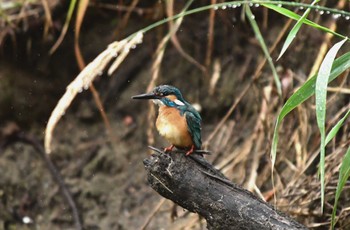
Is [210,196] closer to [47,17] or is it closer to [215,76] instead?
[215,76]

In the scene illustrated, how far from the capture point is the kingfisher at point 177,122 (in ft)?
8.03

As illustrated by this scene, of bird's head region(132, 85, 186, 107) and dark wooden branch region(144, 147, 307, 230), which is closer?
dark wooden branch region(144, 147, 307, 230)

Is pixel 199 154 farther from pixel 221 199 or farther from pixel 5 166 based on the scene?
pixel 5 166

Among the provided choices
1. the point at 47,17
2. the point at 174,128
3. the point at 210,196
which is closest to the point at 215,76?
the point at 47,17

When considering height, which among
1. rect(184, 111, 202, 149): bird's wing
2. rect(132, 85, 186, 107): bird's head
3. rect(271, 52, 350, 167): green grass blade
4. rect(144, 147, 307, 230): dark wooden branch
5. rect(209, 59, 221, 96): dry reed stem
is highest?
rect(271, 52, 350, 167): green grass blade

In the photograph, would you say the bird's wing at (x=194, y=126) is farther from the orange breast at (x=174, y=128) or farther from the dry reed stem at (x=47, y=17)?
the dry reed stem at (x=47, y=17)

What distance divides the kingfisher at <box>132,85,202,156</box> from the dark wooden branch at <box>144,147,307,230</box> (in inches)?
3.6

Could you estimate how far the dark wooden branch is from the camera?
2311mm

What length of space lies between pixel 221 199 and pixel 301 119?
153 centimetres

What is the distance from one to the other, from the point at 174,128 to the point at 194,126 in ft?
0.25

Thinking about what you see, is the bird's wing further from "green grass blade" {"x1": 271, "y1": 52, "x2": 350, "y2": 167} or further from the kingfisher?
"green grass blade" {"x1": 271, "y1": 52, "x2": 350, "y2": 167}

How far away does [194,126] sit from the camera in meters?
2.49

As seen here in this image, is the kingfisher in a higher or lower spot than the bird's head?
lower

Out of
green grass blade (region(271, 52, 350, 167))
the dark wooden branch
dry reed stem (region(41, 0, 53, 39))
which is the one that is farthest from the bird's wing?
dry reed stem (region(41, 0, 53, 39))
